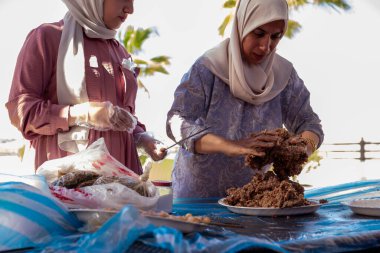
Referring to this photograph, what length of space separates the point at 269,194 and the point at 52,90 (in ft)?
3.65

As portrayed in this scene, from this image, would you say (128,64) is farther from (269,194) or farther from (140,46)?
(140,46)

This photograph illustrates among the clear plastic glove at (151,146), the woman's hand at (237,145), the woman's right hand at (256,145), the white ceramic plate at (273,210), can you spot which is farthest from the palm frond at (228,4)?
the white ceramic plate at (273,210)

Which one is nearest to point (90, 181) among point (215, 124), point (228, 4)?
point (215, 124)

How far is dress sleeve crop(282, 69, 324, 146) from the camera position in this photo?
2231mm

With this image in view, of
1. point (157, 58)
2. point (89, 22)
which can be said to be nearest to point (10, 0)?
point (157, 58)

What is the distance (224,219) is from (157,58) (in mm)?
10981

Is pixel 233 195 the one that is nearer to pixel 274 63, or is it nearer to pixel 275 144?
pixel 275 144

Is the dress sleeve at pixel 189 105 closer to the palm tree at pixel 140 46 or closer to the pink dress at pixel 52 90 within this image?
the pink dress at pixel 52 90

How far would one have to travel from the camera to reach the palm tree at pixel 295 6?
9578mm

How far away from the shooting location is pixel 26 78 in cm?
200

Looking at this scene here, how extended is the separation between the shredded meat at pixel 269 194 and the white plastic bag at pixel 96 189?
292mm

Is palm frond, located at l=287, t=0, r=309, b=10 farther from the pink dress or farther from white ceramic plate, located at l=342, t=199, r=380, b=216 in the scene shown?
white ceramic plate, located at l=342, t=199, r=380, b=216

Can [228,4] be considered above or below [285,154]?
above

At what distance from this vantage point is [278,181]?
1516 millimetres
